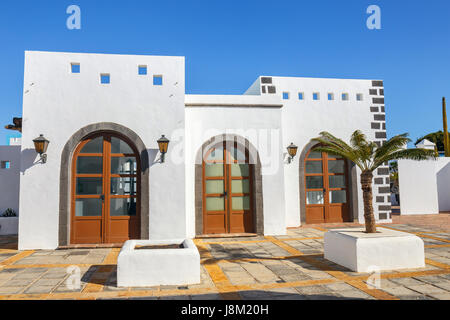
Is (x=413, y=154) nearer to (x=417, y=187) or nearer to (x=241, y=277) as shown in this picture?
(x=241, y=277)

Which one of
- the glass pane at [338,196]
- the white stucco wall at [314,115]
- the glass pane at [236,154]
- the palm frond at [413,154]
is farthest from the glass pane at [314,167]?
the palm frond at [413,154]

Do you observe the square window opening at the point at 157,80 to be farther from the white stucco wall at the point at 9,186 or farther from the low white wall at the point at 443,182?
the low white wall at the point at 443,182

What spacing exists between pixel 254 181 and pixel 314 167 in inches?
98.0

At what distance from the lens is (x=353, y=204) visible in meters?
9.79

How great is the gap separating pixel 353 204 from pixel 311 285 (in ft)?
19.6

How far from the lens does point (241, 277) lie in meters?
4.89

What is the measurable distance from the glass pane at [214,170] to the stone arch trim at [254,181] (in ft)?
0.80

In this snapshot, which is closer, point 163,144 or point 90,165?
point 163,144

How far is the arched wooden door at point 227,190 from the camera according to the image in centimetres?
828

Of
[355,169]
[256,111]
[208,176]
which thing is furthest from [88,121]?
[355,169]

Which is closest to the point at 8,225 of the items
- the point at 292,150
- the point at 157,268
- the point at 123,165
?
the point at 123,165

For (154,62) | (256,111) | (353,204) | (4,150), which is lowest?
(353,204)
